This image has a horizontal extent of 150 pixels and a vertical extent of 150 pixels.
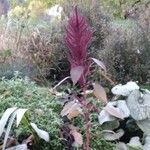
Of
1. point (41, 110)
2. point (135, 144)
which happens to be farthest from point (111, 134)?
point (41, 110)

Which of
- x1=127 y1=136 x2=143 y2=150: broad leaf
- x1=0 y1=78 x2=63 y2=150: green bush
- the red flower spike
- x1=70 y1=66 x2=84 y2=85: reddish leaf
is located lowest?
x1=127 y1=136 x2=143 y2=150: broad leaf

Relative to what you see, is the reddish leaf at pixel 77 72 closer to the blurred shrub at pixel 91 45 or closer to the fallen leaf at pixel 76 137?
the fallen leaf at pixel 76 137

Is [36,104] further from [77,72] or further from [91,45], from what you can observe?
[91,45]

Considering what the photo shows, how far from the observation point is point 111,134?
11.8 ft

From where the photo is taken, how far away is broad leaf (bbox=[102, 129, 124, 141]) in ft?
11.5

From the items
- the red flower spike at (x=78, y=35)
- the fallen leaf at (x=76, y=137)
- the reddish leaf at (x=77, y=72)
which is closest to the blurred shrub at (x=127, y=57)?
the fallen leaf at (x=76, y=137)

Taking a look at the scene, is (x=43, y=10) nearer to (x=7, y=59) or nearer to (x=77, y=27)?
(x=7, y=59)

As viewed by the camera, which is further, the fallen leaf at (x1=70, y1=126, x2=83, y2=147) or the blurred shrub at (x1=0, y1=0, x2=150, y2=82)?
the blurred shrub at (x1=0, y1=0, x2=150, y2=82)

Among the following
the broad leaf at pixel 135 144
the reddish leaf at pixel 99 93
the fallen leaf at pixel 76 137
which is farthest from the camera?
the broad leaf at pixel 135 144

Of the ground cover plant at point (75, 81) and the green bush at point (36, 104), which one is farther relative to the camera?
the green bush at point (36, 104)

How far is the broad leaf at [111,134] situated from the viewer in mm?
3516

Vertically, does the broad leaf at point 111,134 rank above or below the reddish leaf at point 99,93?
below

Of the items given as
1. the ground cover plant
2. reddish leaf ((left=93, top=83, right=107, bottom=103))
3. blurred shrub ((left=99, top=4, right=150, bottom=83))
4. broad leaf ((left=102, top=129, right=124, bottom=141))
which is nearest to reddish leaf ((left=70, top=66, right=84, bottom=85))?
the ground cover plant

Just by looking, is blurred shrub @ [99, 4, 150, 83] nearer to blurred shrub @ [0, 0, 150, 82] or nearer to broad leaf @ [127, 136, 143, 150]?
blurred shrub @ [0, 0, 150, 82]
